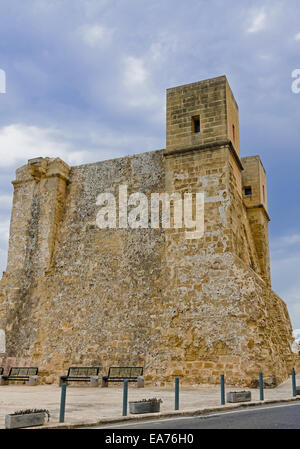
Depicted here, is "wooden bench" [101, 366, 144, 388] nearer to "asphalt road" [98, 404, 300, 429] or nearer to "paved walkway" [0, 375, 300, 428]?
"paved walkway" [0, 375, 300, 428]

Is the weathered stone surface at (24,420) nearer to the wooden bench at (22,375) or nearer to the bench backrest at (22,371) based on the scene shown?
the wooden bench at (22,375)

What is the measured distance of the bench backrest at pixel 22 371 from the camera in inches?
583

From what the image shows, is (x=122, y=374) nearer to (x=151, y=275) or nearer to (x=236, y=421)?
(x=151, y=275)

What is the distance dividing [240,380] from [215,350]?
1061 mm

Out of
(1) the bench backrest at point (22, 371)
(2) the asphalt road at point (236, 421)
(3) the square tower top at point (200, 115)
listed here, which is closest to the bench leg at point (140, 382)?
(1) the bench backrest at point (22, 371)

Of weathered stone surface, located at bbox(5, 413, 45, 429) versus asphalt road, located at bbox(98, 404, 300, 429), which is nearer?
weathered stone surface, located at bbox(5, 413, 45, 429)

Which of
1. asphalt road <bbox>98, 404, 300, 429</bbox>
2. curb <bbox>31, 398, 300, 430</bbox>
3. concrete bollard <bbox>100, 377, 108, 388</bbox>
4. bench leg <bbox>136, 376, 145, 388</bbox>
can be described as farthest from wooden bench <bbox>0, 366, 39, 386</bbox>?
asphalt road <bbox>98, 404, 300, 429</bbox>

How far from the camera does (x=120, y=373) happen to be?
13773 mm

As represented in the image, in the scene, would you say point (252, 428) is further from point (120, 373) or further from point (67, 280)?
point (67, 280)

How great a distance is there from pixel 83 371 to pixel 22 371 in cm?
229

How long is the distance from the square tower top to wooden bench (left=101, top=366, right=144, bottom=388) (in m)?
Answer: 7.21

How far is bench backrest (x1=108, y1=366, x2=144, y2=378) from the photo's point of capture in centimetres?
1362

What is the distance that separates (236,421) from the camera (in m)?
6.88
